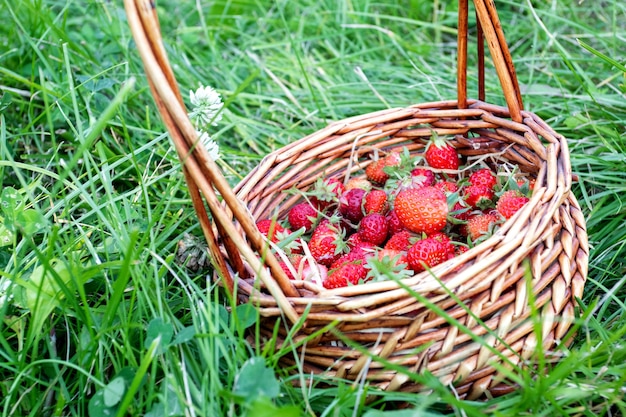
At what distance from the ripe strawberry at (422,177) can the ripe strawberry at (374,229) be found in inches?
3.6

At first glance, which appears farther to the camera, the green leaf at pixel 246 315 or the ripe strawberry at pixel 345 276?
the ripe strawberry at pixel 345 276

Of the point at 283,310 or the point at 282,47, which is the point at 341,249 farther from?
the point at 282,47

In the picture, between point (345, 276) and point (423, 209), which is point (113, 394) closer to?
point (345, 276)

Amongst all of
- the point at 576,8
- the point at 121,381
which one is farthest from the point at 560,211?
the point at 576,8

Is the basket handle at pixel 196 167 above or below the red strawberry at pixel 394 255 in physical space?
above

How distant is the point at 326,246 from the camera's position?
3.60 ft

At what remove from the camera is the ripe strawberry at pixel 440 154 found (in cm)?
117

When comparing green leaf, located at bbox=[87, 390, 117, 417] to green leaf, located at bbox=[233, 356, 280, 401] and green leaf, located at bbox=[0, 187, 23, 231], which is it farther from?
green leaf, located at bbox=[0, 187, 23, 231]

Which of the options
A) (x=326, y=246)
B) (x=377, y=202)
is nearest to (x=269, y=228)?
(x=326, y=246)

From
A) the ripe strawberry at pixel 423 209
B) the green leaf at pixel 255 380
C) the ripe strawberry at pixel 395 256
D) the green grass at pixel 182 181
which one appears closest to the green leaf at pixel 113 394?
the green grass at pixel 182 181

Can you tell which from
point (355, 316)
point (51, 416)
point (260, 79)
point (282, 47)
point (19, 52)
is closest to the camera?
point (355, 316)

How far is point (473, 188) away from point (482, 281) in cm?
35

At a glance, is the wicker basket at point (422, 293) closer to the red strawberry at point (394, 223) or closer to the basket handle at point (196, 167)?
the basket handle at point (196, 167)

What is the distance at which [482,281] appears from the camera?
81 cm
